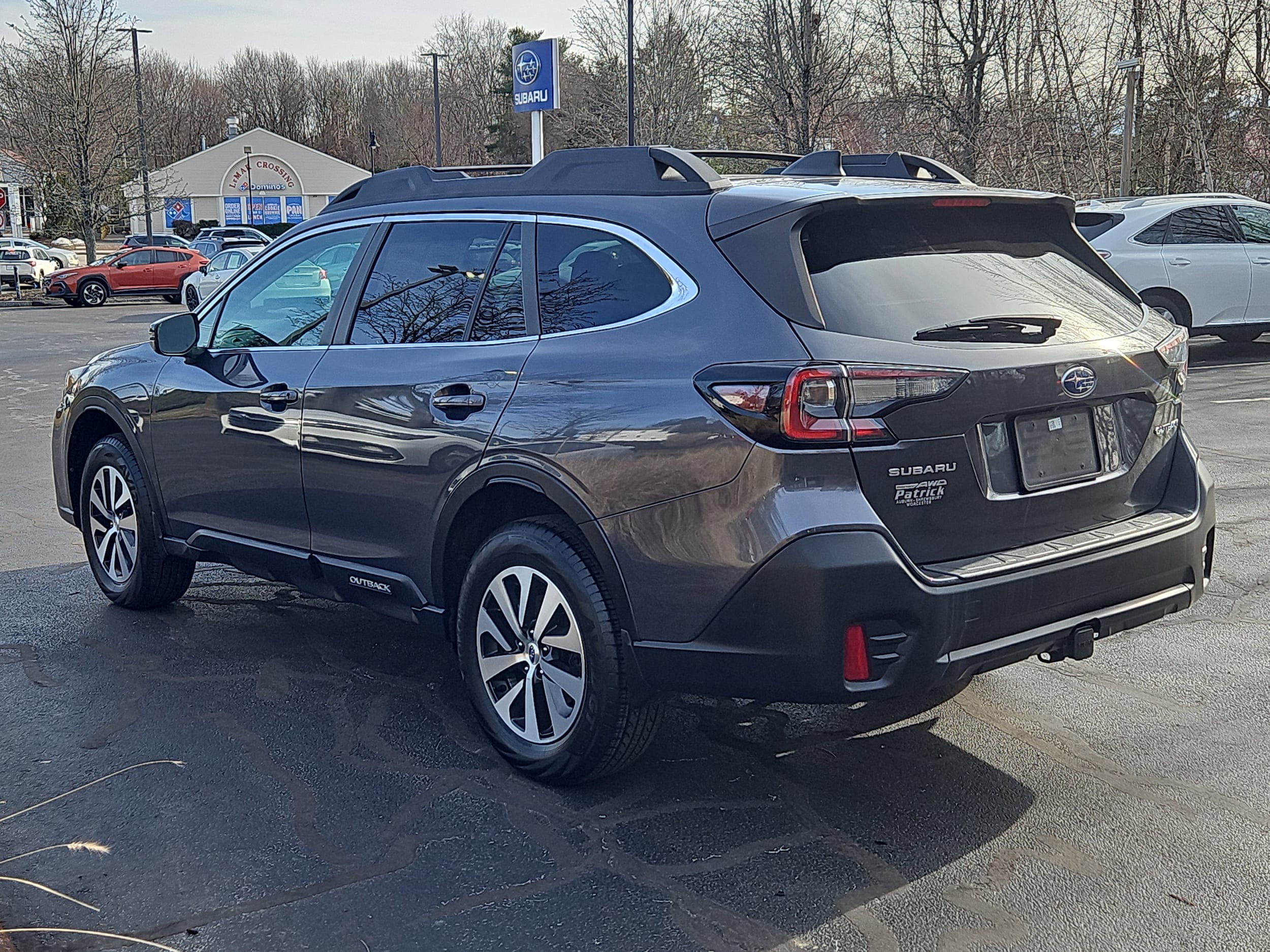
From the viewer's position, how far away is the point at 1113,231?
45.8ft

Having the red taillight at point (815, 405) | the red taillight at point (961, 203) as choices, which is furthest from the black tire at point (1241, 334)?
the red taillight at point (815, 405)

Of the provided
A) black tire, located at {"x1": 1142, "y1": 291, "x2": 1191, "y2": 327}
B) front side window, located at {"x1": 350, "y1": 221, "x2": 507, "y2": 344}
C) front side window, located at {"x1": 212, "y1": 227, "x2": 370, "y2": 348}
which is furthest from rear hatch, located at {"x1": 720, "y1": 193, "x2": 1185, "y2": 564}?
black tire, located at {"x1": 1142, "y1": 291, "x2": 1191, "y2": 327}

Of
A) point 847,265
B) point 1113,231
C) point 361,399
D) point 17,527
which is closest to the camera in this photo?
point 847,265

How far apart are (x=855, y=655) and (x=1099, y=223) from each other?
12093 mm

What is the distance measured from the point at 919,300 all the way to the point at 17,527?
6007 mm

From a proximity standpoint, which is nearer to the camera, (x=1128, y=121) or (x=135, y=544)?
(x=135, y=544)

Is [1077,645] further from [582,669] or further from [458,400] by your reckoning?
[458,400]

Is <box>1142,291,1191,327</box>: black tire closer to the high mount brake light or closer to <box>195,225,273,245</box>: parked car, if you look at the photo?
the high mount brake light

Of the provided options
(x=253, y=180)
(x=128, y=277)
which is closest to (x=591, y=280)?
(x=128, y=277)

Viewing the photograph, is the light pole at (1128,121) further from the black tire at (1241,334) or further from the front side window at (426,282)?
the front side window at (426,282)

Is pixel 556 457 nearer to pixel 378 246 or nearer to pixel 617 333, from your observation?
pixel 617 333

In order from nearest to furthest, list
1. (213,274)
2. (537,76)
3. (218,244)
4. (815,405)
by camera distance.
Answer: (815,405)
(537,76)
(213,274)
(218,244)

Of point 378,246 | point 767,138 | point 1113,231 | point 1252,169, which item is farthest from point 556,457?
point 767,138

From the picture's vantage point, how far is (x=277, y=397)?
4.82 meters
